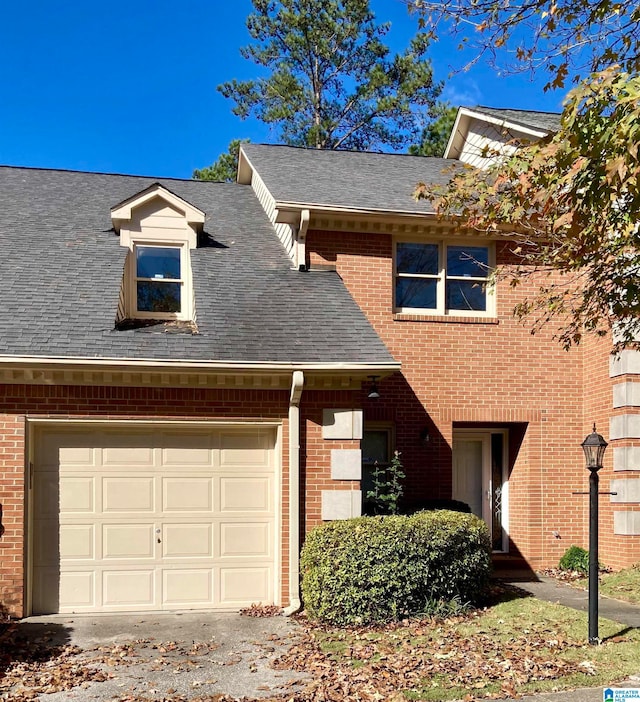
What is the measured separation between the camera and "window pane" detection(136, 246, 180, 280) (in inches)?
514

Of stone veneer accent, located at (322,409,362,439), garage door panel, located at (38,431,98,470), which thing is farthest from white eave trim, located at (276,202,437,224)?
garage door panel, located at (38,431,98,470)

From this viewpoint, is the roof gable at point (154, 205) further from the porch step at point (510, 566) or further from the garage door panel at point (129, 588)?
the porch step at point (510, 566)

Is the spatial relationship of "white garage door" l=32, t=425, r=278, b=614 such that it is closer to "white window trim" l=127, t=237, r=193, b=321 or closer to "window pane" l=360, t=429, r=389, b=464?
"white window trim" l=127, t=237, r=193, b=321

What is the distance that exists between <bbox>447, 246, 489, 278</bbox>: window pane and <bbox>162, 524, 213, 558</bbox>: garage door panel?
251 inches

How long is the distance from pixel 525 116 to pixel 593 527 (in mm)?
10685

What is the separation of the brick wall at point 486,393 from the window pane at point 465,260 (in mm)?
322

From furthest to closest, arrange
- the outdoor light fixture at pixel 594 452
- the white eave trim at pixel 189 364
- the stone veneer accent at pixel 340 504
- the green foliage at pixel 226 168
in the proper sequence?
the green foliage at pixel 226 168 < the stone veneer accent at pixel 340 504 < the white eave trim at pixel 189 364 < the outdoor light fixture at pixel 594 452

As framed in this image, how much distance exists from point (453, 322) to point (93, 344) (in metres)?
6.36

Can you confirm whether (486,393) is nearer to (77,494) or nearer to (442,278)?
(442,278)

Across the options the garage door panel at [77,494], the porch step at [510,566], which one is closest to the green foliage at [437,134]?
the porch step at [510,566]

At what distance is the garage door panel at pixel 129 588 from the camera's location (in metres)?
10.8

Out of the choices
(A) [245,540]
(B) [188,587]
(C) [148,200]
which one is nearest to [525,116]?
(C) [148,200]

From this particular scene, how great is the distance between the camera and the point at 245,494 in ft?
37.2

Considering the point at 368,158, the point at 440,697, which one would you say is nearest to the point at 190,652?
the point at 440,697
